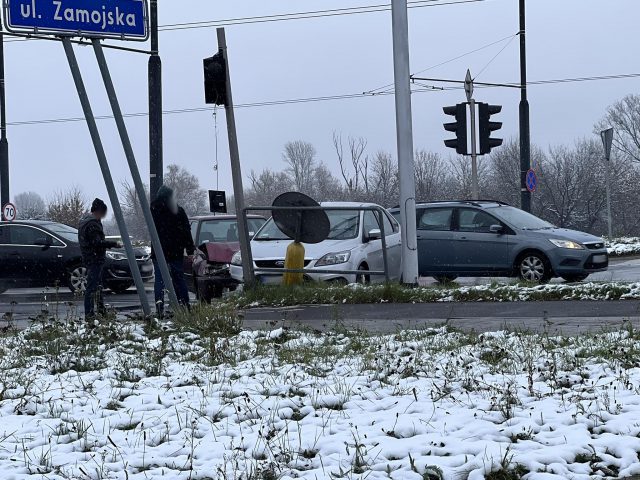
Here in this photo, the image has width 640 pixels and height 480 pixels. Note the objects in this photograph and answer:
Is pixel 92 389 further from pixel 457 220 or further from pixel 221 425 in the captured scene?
pixel 457 220

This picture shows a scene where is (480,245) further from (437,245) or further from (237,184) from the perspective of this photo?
(237,184)

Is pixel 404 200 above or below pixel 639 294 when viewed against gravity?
above

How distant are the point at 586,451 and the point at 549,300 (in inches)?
307

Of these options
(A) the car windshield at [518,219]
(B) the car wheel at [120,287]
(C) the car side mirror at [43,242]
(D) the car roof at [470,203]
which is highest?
(D) the car roof at [470,203]

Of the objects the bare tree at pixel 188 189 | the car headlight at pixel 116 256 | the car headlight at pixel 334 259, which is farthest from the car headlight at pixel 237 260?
the bare tree at pixel 188 189

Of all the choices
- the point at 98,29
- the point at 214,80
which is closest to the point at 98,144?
the point at 98,29

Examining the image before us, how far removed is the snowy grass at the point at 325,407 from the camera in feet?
15.0

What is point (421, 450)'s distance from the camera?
473cm

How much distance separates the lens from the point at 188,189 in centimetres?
10181

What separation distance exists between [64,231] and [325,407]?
53.7ft

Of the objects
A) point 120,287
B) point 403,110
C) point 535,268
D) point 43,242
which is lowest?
point 120,287

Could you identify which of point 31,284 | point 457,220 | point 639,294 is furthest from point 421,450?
point 31,284

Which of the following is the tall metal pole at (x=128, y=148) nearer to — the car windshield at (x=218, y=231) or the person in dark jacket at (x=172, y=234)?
the person in dark jacket at (x=172, y=234)

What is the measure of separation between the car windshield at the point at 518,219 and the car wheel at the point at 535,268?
55cm
